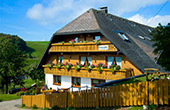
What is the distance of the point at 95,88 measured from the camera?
33.1ft

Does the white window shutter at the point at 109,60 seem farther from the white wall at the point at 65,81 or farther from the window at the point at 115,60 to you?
the white wall at the point at 65,81

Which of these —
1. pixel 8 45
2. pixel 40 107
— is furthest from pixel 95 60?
pixel 8 45

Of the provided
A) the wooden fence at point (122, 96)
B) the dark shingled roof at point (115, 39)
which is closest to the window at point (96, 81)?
the dark shingled roof at point (115, 39)

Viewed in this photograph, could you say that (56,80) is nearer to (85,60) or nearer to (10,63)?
(85,60)

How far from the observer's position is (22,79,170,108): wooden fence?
802 cm

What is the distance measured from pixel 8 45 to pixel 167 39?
81.3 feet

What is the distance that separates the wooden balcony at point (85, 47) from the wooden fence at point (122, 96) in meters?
7.45

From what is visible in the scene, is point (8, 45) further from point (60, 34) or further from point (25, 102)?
point (25, 102)

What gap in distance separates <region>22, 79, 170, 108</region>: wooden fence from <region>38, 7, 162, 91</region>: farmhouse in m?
4.93

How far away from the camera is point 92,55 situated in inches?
778

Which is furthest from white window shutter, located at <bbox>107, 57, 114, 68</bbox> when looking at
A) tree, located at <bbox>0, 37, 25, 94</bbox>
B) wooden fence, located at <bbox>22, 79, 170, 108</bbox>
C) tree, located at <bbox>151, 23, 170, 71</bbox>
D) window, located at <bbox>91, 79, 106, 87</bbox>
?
tree, located at <bbox>0, 37, 25, 94</bbox>

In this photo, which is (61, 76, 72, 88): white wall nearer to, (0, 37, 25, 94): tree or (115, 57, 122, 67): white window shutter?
(115, 57, 122, 67): white window shutter

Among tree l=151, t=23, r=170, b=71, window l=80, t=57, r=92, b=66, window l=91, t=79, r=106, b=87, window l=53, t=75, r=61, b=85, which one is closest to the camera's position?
tree l=151, t=23, r=170, b=71

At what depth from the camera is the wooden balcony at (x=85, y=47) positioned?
1731 centimetres
